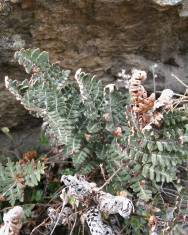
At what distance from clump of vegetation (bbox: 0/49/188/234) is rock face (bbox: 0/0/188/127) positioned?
0.17m

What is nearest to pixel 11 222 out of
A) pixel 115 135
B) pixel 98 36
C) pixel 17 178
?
pixel 17 178

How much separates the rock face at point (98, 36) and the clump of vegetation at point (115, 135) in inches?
6.7

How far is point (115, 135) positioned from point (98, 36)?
1.33 feet

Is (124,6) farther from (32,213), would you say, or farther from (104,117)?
(32,213)

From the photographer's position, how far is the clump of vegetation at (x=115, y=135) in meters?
1.74

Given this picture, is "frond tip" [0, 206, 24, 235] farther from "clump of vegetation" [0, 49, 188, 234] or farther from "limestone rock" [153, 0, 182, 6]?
"limestone rock" [153, 0, 182, 6]

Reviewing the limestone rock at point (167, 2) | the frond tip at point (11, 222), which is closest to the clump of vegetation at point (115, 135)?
the frond tip at point (11, 222)

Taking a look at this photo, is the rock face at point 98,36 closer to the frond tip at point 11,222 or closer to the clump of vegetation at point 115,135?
the clump of vegetation at point 115,135

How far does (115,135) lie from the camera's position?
71.9 inches

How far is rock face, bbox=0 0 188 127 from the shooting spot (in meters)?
1.93

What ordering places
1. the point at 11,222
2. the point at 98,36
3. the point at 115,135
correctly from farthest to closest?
the point at 98,36 < the point at 115,135 < the point at 11,222

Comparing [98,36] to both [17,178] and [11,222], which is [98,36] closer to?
[17,178]

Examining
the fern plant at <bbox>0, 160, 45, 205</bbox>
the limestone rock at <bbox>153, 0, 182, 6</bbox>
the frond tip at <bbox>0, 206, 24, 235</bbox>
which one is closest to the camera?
the frond tip at <bbox>0, 206, 24, 235</bbox>

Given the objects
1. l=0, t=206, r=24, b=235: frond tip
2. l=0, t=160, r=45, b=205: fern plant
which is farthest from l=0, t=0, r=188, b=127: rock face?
l=0, t=206, r=24, b=235: frond tip
